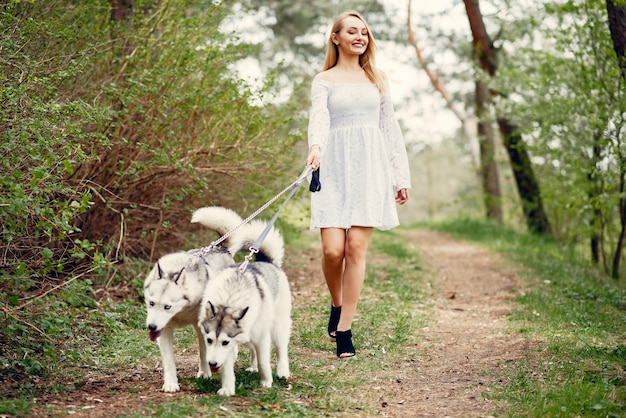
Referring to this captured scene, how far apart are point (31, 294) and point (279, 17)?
15.5m

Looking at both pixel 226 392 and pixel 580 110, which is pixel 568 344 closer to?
pixel 226 392

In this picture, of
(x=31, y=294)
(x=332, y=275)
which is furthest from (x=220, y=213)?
(x=31, y=294)

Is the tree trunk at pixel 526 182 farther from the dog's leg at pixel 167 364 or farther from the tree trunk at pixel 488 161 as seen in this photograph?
the dog's leg at pixel 167 364

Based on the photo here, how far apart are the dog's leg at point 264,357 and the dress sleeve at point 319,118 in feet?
5.17

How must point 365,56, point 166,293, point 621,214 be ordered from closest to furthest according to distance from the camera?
point 166,293 → point 365,56 → point 621,214

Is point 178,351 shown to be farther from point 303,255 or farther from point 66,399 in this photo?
point 303,255

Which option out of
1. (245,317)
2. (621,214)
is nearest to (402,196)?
(245,317)

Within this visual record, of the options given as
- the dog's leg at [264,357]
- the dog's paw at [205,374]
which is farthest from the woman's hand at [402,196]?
the dog's paw at [205,374]

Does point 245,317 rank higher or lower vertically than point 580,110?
lower

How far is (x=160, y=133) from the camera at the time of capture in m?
6.20

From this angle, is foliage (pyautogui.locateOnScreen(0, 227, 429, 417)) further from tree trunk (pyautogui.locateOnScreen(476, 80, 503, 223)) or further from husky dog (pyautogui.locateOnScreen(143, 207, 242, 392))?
tree trunk (pyautogui.locateOnScreen(476, 80, 503, 223))

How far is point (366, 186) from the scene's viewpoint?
481cm

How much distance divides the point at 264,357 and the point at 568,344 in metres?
2.47

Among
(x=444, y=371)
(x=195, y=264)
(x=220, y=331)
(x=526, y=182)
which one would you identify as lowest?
(x=444, y=371)
